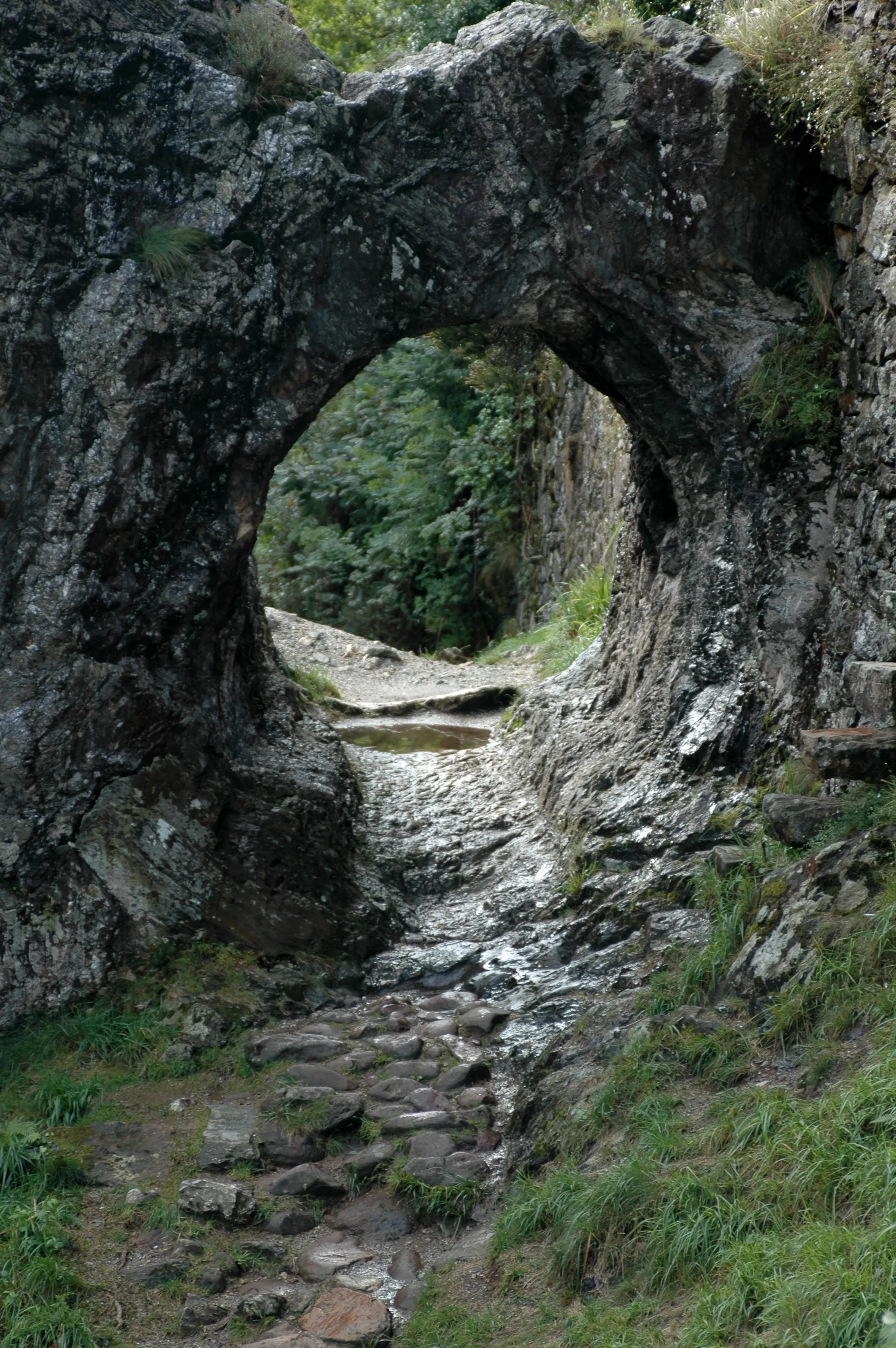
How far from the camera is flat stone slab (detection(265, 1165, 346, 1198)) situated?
4.33m

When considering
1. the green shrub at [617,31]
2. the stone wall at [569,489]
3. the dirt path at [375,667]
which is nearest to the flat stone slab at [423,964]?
the green shrub at [617,31]

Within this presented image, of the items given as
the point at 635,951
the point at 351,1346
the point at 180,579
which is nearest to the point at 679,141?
the point at 180,579

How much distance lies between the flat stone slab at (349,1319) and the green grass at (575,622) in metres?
7.39

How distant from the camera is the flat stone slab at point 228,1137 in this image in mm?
4492

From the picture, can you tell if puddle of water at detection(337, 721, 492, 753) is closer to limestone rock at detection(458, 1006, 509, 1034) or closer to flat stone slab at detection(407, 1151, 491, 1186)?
limestone rock at detection(458, 1006, 509, 1034)

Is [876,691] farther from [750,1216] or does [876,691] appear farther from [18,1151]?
[18,1151]

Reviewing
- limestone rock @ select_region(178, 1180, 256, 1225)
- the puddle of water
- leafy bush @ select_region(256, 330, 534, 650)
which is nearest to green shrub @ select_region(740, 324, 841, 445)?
limestone rock @ select_region(178, 1180, 256, 1225)

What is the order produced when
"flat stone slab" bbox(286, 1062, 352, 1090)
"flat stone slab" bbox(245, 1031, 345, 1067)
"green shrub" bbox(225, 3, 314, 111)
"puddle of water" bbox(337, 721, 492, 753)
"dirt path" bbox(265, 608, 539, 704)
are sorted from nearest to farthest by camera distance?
1. "flat stone slab" bbox(286, 1062, 352, 1090)
2. "flat stone slab" bbox(245, 1031, 345, 1067)
3. "green shrub" bbox(225, 3, 314, 111)
4. "puddle of water" bbox(337, 721, 492, 753)
5. "dirt path" bbox(265, 608, 539, 704)

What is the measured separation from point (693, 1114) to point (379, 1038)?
198 centimetres

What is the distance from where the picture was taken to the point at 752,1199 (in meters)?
3.20

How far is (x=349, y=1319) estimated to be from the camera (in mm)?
3549

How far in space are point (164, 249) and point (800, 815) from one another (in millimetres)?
3960

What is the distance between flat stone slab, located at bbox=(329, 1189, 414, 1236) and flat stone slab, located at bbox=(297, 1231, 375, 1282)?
58 millimetres

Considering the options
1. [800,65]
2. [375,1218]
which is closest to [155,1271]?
[375,1218]
